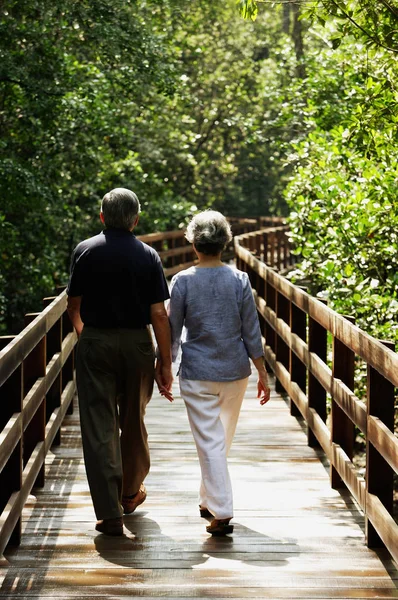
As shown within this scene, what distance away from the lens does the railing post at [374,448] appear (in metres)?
5.01

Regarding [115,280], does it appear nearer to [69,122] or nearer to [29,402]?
[29,402]

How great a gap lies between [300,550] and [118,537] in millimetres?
960

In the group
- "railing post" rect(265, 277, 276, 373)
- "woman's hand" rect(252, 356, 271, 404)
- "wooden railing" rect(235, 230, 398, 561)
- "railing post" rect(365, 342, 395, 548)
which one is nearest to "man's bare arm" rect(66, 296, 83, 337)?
"woman's hand" rect(252, 356, 271, 404)

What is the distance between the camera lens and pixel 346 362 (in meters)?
6.22

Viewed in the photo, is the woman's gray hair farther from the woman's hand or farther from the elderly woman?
the woman's hand

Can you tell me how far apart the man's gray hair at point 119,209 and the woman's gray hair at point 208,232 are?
32 cm

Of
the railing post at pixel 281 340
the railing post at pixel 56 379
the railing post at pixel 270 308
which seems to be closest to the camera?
the railing post at pixel 56 379

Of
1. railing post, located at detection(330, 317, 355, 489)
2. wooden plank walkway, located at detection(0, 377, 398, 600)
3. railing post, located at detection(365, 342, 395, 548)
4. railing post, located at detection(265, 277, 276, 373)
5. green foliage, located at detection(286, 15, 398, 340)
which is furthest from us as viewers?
railing post, located at detection(265, 277, 276, 373)

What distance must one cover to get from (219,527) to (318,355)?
2.32 m

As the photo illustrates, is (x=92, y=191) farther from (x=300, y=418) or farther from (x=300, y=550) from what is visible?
(x=300, y=550)

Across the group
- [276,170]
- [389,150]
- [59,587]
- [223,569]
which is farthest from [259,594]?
[276,170]

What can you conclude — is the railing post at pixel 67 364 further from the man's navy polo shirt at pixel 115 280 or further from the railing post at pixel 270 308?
the man's navy polo shirt at pixel 115 280

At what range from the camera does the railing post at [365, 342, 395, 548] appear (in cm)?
501

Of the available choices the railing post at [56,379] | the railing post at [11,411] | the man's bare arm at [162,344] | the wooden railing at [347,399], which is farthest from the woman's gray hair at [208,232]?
the railing post at [56,379]
